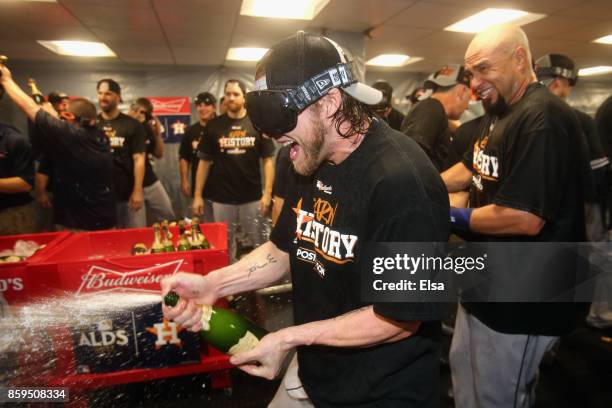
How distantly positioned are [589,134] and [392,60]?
731cm

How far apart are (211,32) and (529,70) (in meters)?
6.33

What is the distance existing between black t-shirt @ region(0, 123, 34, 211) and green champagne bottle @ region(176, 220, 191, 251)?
1.61m

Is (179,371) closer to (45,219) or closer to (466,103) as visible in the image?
(466,103)

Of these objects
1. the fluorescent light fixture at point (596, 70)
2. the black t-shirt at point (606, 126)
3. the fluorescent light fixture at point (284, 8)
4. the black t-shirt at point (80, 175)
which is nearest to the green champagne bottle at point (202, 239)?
the black t-shirt at point (80, 175)

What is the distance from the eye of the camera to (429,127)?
3.73 meters

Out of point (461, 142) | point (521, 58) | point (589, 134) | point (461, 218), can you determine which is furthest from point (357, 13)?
point (461, 218)

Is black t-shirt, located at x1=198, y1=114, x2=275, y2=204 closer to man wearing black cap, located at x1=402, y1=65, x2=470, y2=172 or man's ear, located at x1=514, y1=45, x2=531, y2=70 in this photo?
man wearing black cap, located at x1=402, y1=65, x2=470, y2=172

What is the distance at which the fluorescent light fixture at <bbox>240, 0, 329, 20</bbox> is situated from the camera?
19.4ft

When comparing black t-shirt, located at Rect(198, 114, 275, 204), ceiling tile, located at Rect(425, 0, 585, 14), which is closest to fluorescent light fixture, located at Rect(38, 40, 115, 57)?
black t-shirt, located at Rect(198, 114, 275, 204)

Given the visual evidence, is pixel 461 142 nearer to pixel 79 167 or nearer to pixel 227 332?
pixel 227 332

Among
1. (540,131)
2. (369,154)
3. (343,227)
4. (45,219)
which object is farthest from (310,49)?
(45,219)

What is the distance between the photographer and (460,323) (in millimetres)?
2367

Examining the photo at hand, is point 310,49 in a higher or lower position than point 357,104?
higher

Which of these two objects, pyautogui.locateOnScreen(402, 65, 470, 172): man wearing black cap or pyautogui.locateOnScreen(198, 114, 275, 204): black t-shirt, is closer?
pyautogui.locateOnScreen(402, 65, 470, 172): man wearing black cap
